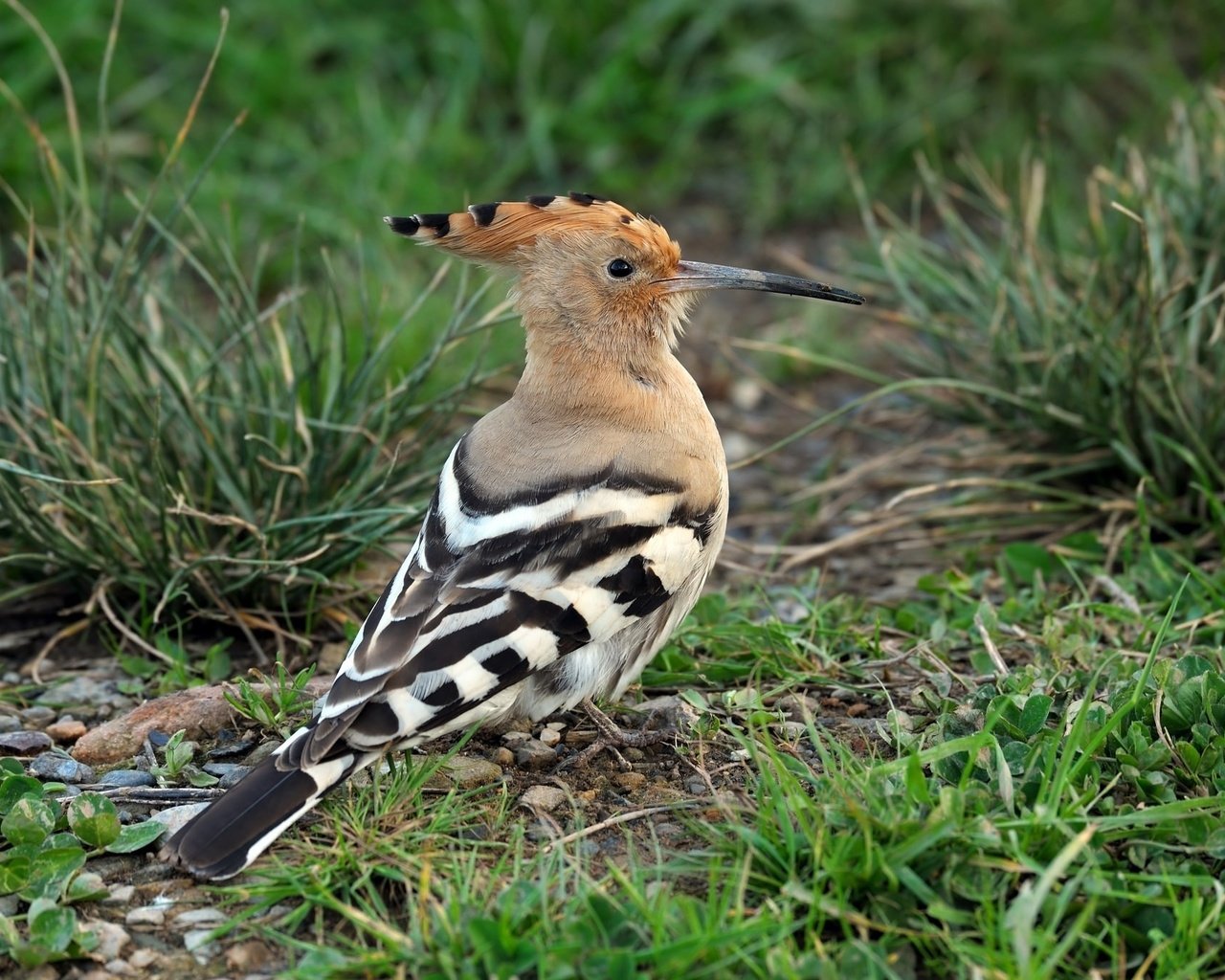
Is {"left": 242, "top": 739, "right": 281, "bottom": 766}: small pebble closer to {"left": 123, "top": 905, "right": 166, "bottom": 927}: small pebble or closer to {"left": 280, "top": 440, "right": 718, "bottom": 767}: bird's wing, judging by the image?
{"left": 280, "top": 440, "right": 718, "bottom": 767}: bird's wing

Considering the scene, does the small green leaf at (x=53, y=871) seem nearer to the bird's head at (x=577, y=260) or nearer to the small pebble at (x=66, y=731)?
the small pebble at (x=66, y=731)

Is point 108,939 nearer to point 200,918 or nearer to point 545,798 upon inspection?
point 200,918

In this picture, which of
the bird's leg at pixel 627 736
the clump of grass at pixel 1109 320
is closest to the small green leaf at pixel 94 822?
the bird's leg at pixel 627 736

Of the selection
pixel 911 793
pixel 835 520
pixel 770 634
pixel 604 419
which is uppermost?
pixel 604 419

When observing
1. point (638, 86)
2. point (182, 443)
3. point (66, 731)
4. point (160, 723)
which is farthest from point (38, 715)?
→ point (638, 86)

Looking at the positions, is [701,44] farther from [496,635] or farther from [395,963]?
[395,963]

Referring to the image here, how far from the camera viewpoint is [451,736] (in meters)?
2.56

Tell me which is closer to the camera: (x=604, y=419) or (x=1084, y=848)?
(x=1084, y=848)

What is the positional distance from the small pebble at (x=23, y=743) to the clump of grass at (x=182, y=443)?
Result: 0.35 meters

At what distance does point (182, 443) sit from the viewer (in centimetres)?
321

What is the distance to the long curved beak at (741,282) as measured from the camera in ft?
9.32

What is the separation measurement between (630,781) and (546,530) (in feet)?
1.35

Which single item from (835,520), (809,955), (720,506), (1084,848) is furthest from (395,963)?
(835,520)

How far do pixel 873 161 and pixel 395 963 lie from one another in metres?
3.62
